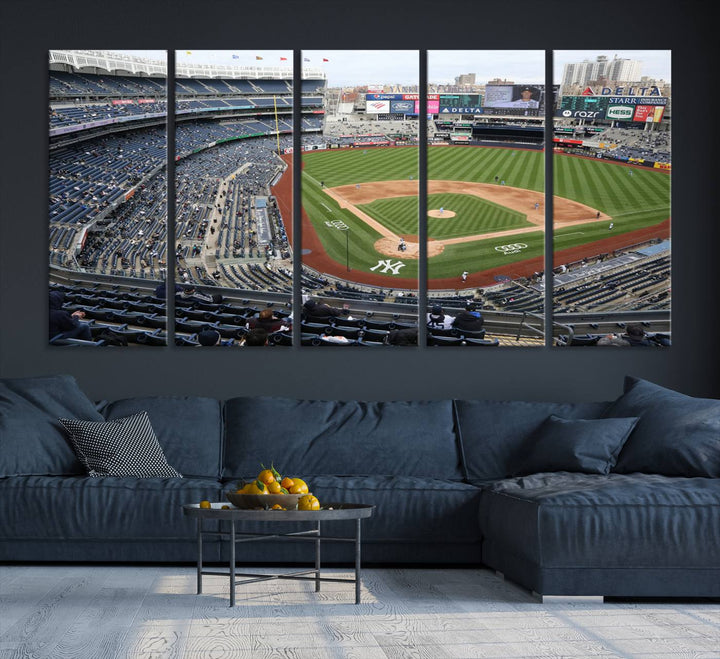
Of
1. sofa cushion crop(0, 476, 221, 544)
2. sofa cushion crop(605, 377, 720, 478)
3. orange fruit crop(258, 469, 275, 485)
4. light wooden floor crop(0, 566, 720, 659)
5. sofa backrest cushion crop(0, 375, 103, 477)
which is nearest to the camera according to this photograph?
light wooden floor crop(0, 566, 720, 659)

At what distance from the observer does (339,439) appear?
5605mm

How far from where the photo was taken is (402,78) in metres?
6.45

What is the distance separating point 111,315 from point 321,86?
196cm

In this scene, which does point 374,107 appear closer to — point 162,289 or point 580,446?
point 162,289

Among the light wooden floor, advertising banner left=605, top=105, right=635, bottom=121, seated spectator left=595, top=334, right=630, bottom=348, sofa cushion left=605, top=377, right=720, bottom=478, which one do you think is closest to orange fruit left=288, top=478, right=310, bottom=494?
the light wooden floor

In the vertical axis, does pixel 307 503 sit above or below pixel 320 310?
below

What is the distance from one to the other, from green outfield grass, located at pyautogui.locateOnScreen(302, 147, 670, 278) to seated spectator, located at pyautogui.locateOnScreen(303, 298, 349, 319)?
1.15ft

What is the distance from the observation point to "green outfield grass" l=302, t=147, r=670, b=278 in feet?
21.0

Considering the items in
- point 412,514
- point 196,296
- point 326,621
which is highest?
point 196,296

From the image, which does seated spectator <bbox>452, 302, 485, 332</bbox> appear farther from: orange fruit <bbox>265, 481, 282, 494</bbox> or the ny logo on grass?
orange fruit <bbox>265, 481, 282, 494</bbox>

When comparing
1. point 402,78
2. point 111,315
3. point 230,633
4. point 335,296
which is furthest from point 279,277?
point 230,633

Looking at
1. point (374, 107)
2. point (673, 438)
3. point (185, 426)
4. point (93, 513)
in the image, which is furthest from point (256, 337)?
point (673, 438)

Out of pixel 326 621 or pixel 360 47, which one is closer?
pixel 326 621

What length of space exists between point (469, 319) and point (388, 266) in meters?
0.61
